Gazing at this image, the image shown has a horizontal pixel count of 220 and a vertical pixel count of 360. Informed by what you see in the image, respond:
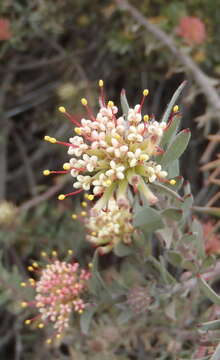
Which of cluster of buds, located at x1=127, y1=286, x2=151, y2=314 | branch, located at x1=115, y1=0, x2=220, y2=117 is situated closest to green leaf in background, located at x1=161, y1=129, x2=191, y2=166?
cluster of buds, located at x1=127, y1=286, x2=151, y2=314

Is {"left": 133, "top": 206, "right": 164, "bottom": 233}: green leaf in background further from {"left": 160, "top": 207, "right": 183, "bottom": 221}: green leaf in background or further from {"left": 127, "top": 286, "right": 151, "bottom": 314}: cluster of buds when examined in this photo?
{"left": 127, "top": 286, "right": 151, "bottom": 314}: cluster of buds

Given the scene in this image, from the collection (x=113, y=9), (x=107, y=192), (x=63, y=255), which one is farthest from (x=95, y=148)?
(x=113, y=9)

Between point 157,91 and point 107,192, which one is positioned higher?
point 157,91

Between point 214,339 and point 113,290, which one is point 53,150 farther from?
point 214,339

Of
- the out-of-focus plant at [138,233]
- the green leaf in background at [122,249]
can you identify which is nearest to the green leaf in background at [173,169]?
the out-of-focus plant at [138,233]

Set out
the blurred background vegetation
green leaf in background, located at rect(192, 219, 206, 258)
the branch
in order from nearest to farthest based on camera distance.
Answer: green leaf in background, located at rect(192, 219, 206, 258)
the branch
the blurred background vegetation

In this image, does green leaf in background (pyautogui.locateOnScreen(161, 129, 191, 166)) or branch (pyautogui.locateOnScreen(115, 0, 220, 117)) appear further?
branch (pyautogui.locateOnScreen(115, 0, 220, 117))

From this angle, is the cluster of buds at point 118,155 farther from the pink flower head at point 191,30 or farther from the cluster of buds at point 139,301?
the pink flower head at point 191,30
